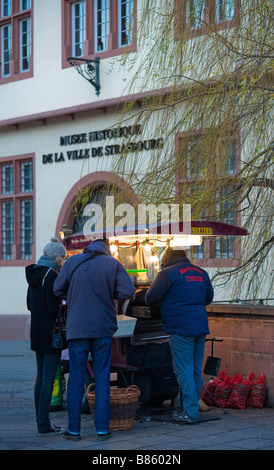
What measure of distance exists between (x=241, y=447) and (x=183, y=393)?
129 centimetres

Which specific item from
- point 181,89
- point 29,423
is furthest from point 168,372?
point 181,89

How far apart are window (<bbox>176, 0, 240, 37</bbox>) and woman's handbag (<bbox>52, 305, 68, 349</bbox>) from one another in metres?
3.84

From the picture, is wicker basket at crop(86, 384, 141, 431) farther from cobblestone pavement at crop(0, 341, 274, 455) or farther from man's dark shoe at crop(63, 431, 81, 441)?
man's dark shoe at crop(63, 431, 81, 441)

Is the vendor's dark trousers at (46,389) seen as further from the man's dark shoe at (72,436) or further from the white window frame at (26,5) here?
the white window frame at (26,5)

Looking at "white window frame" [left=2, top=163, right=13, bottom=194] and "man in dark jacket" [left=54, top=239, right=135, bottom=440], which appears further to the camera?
"white window frame" [left=2, top=163, right=13, bottom=194]

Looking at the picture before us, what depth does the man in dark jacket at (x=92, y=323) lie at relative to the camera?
26.5 feet

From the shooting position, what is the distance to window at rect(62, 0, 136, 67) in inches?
760

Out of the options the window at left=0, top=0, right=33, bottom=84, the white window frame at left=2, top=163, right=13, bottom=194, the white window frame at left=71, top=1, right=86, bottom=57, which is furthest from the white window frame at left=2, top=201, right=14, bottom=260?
the white window frame at left=71, top=1, right=86, bottom=57

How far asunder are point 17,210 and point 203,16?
12296mm

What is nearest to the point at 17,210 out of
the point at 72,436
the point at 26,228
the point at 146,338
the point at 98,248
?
the point at 26,228

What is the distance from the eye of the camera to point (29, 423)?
9305mm

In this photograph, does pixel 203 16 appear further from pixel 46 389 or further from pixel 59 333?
pixel 46 389

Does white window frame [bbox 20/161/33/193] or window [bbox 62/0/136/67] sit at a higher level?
window [bbox 62/0/136/67]

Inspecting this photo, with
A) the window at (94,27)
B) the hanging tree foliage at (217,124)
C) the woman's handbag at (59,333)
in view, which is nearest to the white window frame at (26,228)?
the window at (94,27)
